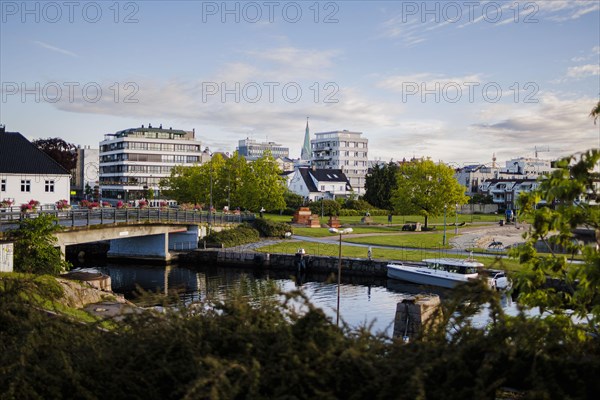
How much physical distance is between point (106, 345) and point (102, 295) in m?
22.1

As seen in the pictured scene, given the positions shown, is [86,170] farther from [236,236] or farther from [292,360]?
[292,360]

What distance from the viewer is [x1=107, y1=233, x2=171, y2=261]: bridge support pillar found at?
5678 cm

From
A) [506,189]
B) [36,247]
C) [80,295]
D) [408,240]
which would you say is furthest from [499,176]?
[80,295]

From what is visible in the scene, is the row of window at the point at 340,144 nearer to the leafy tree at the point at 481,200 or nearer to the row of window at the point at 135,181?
the leafy tree at the point at 481,200

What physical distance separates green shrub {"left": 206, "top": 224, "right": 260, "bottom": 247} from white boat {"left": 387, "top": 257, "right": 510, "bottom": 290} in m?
20.7

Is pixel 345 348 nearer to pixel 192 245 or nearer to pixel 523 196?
pixel 523 196

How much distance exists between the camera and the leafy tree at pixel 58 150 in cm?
9444

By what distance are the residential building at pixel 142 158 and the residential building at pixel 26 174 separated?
63.2 metres

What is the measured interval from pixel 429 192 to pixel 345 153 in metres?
75.7

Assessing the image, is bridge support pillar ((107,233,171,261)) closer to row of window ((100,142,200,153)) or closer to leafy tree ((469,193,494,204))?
row of window ((100,142,200,153))

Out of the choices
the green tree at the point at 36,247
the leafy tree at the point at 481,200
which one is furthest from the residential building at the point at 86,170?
the green tree at the point at 36,247

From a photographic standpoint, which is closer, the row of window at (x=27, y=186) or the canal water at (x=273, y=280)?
the canal water at (x=273, y=280)

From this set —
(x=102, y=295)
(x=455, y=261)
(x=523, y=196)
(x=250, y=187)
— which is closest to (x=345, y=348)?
(x=523, y=196)

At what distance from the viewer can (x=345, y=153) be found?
153250 mm
